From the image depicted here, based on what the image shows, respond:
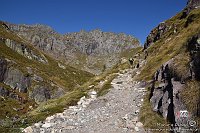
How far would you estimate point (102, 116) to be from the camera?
22.0 metres

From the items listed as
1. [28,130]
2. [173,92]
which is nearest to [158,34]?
[173,92]

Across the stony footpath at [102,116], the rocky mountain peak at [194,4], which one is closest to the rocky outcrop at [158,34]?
the rocky mountain peak at [194,4]

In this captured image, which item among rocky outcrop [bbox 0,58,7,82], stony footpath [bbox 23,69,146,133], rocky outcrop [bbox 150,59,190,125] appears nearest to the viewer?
rocky outcrop [bbox 150,59,190,125]

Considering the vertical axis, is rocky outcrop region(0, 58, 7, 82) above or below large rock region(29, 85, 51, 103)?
above

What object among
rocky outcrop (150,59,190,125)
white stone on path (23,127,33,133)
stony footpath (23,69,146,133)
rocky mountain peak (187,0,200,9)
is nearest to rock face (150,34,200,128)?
rocky outcrop (150,59,190,125)

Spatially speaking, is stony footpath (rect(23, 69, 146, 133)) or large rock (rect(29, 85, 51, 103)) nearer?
stony footpath (rect(23, 69, 146, 133))

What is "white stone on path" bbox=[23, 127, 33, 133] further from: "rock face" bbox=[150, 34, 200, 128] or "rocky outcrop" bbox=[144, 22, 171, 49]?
"rocky outcrop" bbox=[144, 22, 171, 49]

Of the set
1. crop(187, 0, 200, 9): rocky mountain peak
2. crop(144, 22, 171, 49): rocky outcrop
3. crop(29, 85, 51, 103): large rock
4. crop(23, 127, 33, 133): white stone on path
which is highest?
crop(187, 0, 200, 9): rocky mountain peak

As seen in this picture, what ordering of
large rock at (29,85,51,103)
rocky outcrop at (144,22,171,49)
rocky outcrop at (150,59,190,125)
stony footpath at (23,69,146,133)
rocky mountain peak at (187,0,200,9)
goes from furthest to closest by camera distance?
large rock at (29,85,51,103), rocky outcrop at (144,22,171,49), rocky mountain peak at (187,0,200,9), stony footpath at (23,69,146,133), rocky outcrop at (150,59,190,125)

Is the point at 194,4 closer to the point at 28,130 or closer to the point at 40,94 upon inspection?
the point at 28,130

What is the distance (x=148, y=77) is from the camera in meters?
30.4

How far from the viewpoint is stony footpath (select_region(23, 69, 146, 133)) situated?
19188mm

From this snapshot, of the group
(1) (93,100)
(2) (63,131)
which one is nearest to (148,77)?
(1) (93,100)

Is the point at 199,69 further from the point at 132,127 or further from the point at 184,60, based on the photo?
the point at 132,127
